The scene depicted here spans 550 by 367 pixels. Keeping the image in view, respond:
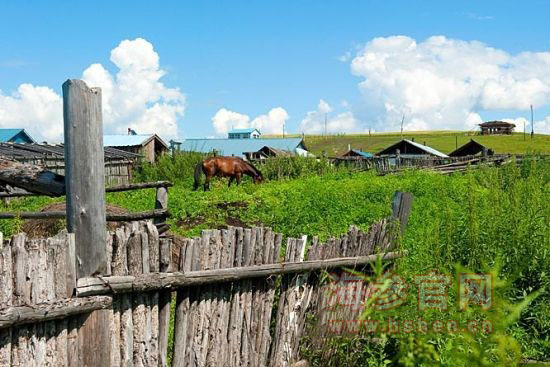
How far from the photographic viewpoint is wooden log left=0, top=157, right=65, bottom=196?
3807 millimetres

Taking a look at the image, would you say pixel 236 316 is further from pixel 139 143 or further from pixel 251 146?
pixel 251 146

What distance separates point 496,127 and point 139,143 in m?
75.8

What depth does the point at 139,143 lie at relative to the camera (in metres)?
45.1

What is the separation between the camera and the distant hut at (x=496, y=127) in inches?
3964

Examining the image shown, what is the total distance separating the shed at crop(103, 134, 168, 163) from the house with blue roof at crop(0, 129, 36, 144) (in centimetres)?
609

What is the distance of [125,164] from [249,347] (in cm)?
2759

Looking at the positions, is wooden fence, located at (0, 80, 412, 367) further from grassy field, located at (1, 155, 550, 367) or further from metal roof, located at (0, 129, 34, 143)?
metal roof, located at (0, 129, 34, 143)

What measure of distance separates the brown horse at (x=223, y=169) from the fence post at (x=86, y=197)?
20.0m

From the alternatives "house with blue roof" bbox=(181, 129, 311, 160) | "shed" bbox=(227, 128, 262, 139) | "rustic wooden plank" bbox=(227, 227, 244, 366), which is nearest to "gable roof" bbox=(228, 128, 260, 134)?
"shed" bbox=(227, 128, 262, 139)

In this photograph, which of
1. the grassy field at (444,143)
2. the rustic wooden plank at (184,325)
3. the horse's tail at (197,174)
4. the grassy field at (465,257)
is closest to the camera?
the grassy field at (465,257)

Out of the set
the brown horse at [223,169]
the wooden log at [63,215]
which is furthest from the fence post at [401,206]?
the brown horse at [223,169]

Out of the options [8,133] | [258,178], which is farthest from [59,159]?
[8,133]

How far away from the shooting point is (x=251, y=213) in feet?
43.8

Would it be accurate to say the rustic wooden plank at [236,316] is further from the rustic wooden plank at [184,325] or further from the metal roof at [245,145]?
the metal roof at [245,145]
